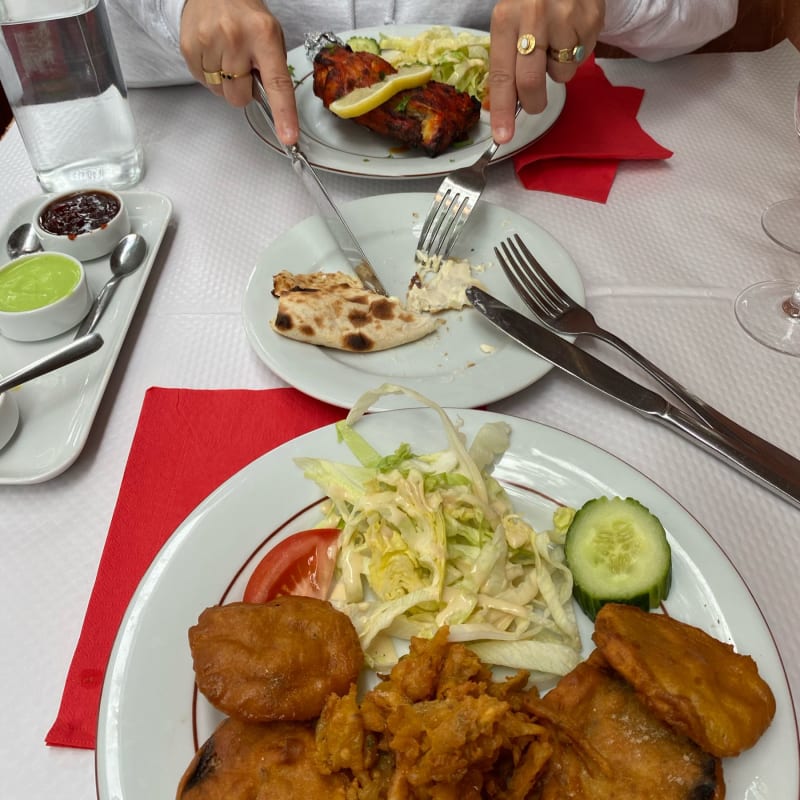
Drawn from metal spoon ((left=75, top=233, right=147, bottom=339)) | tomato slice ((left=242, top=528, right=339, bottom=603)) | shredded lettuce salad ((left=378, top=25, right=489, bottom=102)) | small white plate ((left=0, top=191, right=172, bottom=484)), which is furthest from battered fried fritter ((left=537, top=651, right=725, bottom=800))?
shredded lettuce salad ((left=378, top=25, right=489, bottom=102))

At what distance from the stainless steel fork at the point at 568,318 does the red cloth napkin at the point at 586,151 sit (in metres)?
0.58

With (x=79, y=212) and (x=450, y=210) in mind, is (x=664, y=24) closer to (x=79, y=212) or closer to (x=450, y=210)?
(x=450, y=210)

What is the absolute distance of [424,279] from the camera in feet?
8.28

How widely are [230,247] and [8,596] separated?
4.96ft

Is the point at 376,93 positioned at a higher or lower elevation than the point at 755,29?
higher

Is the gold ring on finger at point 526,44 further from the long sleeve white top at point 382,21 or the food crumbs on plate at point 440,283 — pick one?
the food crumbs on plate at point 440,283

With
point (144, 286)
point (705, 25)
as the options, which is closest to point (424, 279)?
point (144, 286)

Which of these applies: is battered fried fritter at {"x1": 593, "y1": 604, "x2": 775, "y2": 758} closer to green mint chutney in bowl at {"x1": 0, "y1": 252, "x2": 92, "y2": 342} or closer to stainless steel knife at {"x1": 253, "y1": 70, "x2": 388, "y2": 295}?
stainless steel knife at {"x1": 253, "y1": 70, "x2": 388, "y2": 295}

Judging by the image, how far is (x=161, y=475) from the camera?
197 centimetres

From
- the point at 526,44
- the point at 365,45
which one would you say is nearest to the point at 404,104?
the point at 526,44

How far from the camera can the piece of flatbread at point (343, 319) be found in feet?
7.27

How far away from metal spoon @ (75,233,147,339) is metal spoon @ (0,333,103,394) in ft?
0.91

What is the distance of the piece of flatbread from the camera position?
2215mm

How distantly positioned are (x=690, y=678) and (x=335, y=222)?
6.30 feet
